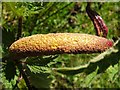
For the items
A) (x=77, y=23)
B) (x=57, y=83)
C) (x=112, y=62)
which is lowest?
(x=57, y=83)

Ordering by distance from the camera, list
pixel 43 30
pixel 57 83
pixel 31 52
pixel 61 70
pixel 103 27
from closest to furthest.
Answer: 1. pixel 61 70
2. pixel 31 52
3. pixel 103 27
4. pixel 43 30
5. pixel 57 83

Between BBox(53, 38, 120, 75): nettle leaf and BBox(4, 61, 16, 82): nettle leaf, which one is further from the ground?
BBox(53, 38, 120, 75): nettle leaf

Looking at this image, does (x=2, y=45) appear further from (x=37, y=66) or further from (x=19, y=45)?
(x=19, y=45)

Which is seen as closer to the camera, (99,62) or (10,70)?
(99,62)

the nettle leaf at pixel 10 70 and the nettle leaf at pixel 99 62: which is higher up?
the nettle leaf at pixel 99 62

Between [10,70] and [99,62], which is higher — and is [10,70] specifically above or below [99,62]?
below

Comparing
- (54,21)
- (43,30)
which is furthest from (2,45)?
(54,21)

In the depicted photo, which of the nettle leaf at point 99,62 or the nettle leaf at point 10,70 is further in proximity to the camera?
the nettle leaf at point 10,70

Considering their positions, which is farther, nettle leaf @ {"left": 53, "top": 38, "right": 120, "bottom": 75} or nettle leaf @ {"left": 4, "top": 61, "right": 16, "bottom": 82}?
nettle leaf @ {"left": 4, "top": 61, "right": 16, "bottom": 82}
